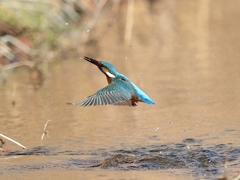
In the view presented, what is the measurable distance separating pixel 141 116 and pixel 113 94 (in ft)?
5.48

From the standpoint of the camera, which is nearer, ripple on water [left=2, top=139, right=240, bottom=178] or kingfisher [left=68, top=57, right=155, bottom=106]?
kingfisher [left=68, top=57, right=155, bottom=106]

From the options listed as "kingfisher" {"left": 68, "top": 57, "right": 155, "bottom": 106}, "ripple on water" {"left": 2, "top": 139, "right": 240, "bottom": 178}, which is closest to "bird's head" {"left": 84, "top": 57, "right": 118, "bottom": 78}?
"kingfisher" {"left": 68, "top": 57, "right": 155, "bottom": 106}

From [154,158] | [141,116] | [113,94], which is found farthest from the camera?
[141,116]

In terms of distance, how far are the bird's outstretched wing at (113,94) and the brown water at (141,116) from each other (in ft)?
1.61

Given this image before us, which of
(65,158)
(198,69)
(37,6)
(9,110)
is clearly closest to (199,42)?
(198,69)

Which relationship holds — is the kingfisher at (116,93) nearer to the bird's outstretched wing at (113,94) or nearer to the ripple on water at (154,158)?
the bird's outstretched wing at (113,94)

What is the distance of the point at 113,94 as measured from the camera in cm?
469

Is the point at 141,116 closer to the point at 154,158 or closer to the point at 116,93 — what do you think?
the point at 154,158

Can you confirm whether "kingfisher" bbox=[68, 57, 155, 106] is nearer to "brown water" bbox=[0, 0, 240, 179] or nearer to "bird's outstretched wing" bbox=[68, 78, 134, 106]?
"bird's outstretched wing" bbox=[68, 78, 134, 106]

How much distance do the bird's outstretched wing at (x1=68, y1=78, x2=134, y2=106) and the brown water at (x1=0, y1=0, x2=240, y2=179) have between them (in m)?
0.49

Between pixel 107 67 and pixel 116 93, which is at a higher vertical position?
pixel 107 67

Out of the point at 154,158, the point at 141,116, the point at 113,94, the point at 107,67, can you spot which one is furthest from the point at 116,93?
the point at 141,116

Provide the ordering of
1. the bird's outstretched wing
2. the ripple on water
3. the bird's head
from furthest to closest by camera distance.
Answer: the bird's head → the ripple on water → the bird's outstretched wing

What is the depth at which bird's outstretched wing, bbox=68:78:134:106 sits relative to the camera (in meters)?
4.57
